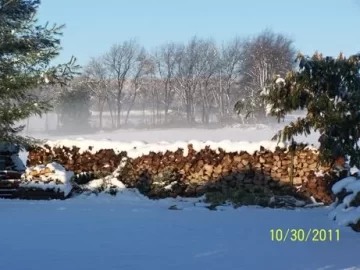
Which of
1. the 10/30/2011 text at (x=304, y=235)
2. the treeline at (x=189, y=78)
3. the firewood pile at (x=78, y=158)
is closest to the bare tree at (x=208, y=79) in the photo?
the treeline at (x=189, y=78)

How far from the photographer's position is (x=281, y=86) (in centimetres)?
1083

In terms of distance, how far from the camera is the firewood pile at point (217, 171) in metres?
11.4

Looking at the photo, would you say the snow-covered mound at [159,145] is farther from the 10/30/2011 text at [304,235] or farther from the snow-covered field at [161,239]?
the 10/30/2011 text at [304,235]

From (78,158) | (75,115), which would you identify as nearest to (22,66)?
(78,158)

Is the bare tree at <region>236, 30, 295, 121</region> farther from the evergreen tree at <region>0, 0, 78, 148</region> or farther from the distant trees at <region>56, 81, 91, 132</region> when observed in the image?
the evergreen tree at <region>0, 0, 78, 148</region>

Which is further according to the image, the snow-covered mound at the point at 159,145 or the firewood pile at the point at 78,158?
the firewood pile at the point at 78,158

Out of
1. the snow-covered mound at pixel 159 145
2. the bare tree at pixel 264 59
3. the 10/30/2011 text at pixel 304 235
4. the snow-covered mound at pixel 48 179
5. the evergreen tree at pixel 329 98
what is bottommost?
the 10/30/2011 text at pixel 304 235

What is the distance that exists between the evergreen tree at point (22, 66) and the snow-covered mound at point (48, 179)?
145 cm

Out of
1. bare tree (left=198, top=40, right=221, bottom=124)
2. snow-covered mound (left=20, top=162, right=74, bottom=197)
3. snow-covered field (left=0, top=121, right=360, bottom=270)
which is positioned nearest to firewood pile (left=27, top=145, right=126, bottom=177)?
snow-covered mound (left=20, top=162, right=74, bottom=197)

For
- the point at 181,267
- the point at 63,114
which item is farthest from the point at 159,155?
the point at 63,114

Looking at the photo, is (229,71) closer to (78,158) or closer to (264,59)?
(264,59)

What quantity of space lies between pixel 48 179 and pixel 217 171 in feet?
14.1

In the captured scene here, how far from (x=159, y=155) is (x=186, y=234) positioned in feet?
17.8

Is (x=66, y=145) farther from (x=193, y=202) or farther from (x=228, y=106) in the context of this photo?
(x=228, y=106)
